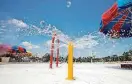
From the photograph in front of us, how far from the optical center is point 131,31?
2692cm

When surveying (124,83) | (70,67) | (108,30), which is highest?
(108,30)

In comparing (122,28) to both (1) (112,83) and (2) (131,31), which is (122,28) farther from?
(1) (112,83)

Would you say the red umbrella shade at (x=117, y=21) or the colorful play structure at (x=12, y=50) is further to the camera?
the colorful play structure at (x=12, y=50)

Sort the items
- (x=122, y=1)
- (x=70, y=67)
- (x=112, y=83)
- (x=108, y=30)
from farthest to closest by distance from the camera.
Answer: (x=108, y=30), (x=122, y=1), (x=70, y=67), (x=112, y=83)

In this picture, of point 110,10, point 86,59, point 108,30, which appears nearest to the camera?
point 110,10

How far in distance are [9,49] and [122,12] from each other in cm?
5365

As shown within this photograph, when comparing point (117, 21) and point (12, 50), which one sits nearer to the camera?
point (117, 21)

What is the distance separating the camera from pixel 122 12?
72.3 ft

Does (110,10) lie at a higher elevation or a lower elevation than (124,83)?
higher

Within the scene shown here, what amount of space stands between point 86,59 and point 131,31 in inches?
1517

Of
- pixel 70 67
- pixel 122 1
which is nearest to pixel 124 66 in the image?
pixel 122 1

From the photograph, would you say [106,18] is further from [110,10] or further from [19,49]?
[19,49]

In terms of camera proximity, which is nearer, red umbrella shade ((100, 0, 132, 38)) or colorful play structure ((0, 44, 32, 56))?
red umbrella shade ((100, 0, 132, 38))

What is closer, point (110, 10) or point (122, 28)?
point (110, 10)
